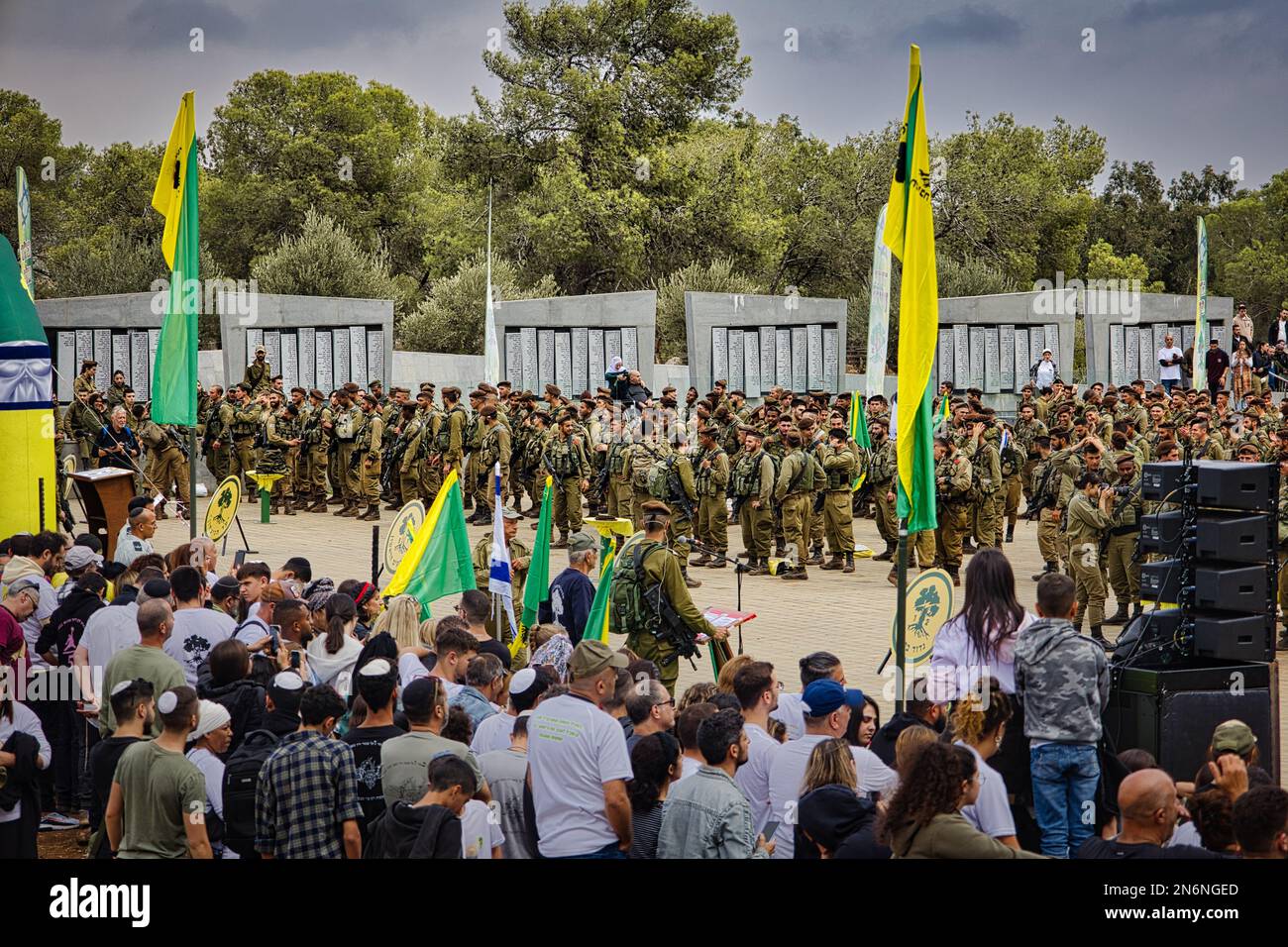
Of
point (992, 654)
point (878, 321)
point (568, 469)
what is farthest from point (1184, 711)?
point (568, 469)

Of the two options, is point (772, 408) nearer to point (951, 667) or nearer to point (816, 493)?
point (816, 493)

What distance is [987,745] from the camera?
6.70m

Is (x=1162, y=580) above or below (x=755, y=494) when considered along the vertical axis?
below

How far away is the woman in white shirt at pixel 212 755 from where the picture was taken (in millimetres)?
6816

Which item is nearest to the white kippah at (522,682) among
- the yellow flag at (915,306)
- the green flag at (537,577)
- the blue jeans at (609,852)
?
the blue jeans at (609,852)

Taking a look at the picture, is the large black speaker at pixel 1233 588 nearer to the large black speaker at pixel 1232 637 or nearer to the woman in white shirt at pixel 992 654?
the large black speaker at pixel 1232 637

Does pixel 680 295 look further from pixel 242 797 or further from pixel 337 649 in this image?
pixel 242 797

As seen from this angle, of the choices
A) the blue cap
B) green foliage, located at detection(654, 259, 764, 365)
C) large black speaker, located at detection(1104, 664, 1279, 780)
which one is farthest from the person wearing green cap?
green foliage, located at detection(654, 259, 764, 365)

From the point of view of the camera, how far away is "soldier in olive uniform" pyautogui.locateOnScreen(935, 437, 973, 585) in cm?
1697

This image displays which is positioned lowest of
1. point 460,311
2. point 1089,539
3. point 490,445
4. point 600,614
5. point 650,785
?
point 650,785

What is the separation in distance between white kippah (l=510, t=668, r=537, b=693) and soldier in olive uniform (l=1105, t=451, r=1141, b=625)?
352 inches

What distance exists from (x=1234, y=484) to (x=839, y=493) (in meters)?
9.97

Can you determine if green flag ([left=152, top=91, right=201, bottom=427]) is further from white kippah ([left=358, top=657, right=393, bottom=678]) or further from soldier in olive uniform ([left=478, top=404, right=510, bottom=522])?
soldier in olive uniform ([left=478, top=404, right=510, bottom=522])
